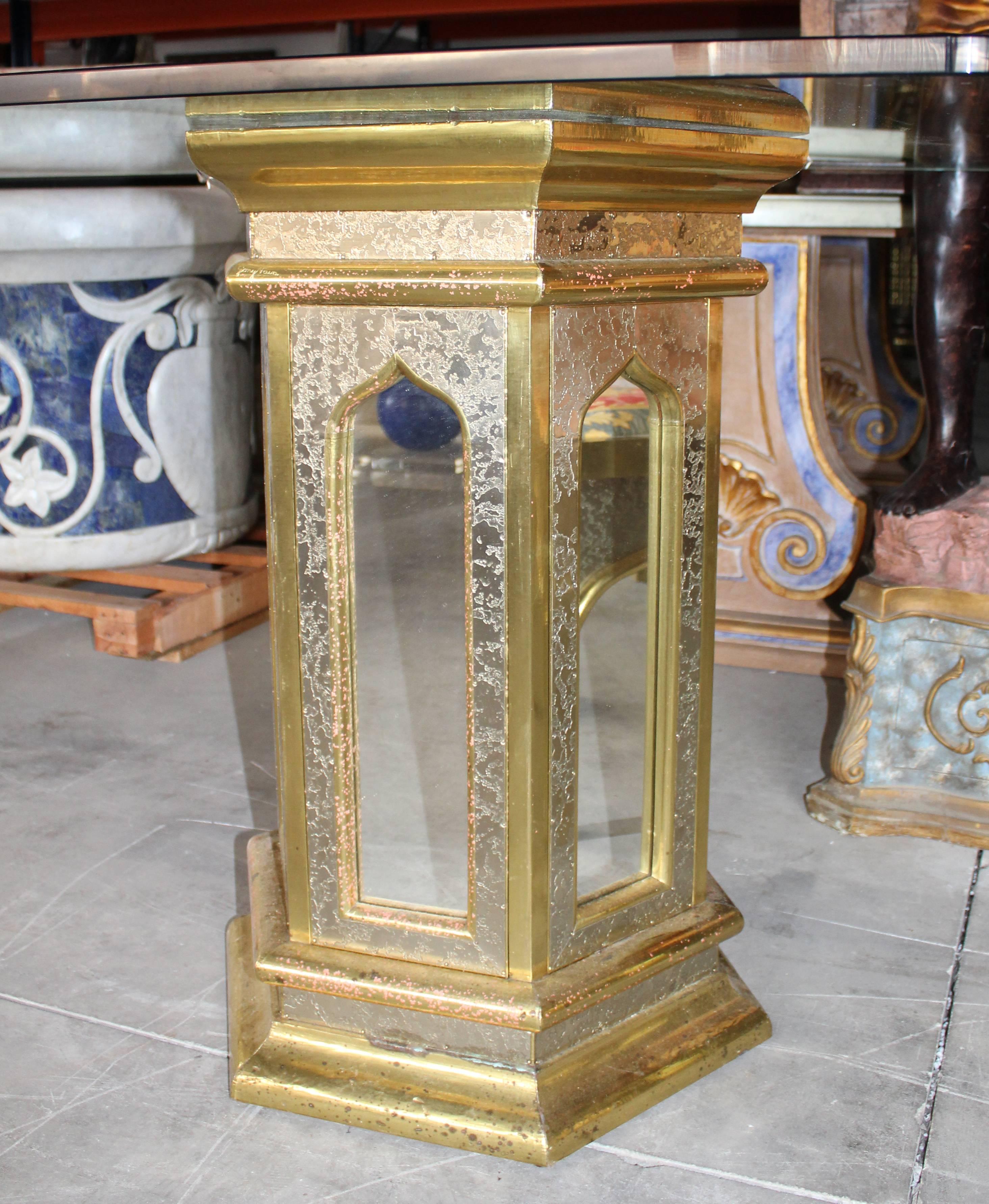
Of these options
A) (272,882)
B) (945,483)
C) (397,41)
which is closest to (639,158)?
(272,882)

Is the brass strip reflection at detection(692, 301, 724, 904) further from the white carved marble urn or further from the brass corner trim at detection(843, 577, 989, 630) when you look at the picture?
the white carved marble urn

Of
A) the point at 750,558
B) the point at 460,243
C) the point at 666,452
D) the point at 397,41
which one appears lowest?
the point at 750,558

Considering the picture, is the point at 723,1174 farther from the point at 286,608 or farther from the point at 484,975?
the point at 286,608

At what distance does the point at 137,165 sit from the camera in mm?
2031

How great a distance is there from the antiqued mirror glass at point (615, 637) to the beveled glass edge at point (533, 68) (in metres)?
0.30

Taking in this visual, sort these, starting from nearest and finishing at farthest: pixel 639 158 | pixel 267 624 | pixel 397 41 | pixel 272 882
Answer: pixel 639 158 < pixel 272 882 < pixel 267 624 < pixel 397 41

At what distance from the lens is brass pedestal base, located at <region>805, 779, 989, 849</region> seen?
151 centimetres

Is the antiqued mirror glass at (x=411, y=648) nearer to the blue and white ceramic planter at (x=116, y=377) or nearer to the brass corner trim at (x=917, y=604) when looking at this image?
the brass corner trim at (x=917, y=604)

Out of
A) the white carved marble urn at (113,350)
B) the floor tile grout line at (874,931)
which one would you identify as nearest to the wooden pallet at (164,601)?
the white carved marble urn at (113,350)

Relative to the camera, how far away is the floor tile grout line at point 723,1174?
92 cm

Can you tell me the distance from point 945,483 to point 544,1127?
1024mm

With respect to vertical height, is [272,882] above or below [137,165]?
below

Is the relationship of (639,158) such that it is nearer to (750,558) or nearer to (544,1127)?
(544,1127)

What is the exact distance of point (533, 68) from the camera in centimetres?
68
